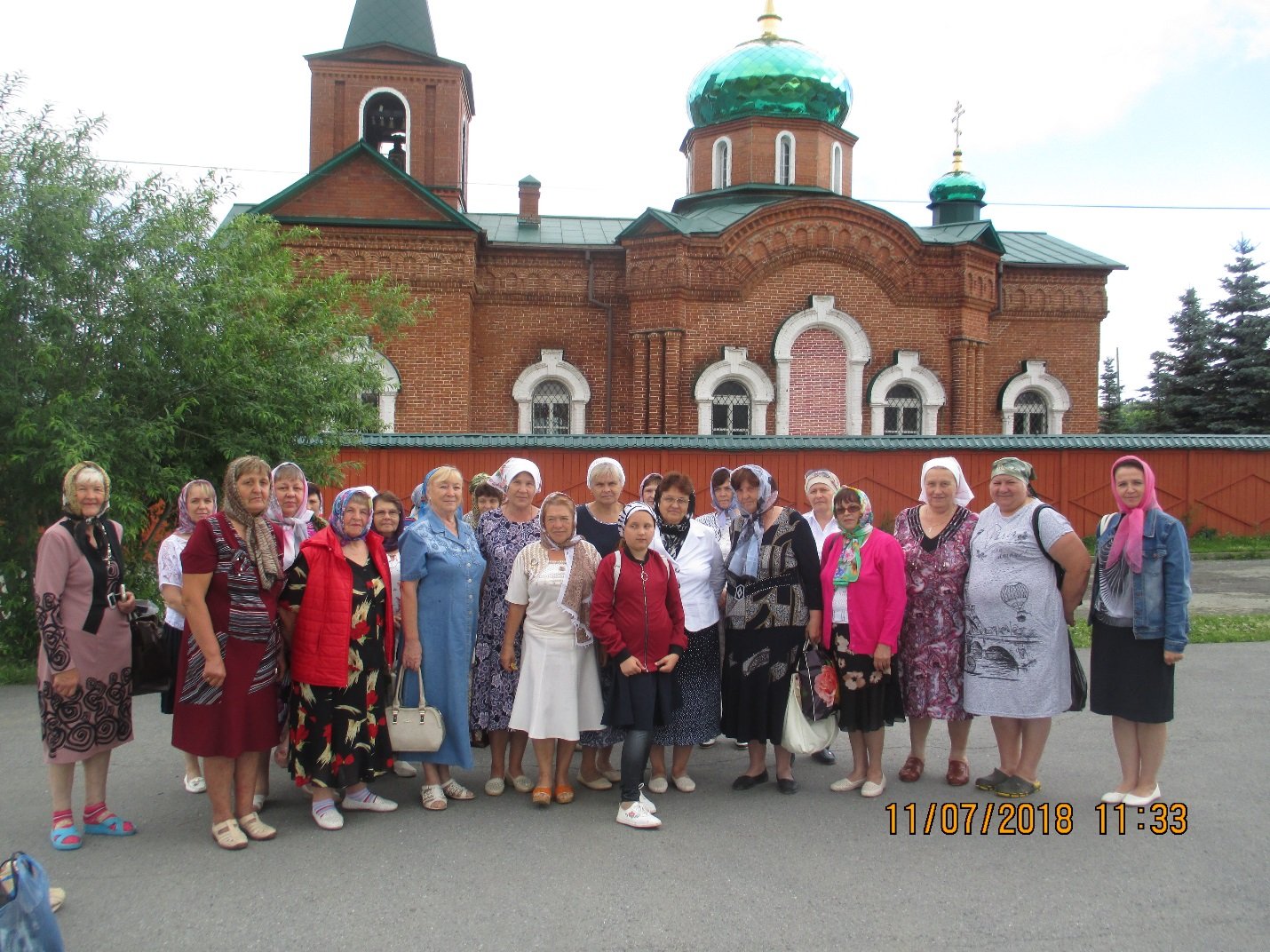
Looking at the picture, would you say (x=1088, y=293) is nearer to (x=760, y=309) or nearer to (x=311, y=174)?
(x=760, y=309)

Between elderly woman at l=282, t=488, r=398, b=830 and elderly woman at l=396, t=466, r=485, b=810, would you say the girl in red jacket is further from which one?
elderly woman at l=282, t=488, r=398, b=830

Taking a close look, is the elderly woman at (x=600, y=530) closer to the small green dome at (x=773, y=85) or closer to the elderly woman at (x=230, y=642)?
the elderly woman at (x=230, y=642)

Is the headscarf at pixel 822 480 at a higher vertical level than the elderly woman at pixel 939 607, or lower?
higher

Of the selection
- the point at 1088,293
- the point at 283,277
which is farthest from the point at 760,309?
the point at 283,277

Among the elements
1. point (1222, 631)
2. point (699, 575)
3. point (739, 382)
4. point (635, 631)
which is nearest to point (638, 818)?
point (635, 631)

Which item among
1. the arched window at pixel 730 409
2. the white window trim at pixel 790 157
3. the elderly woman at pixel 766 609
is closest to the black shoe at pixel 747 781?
the elderly woman at pixel 766 609

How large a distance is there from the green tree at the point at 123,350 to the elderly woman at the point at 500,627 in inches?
159

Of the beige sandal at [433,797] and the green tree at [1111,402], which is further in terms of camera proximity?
the green tree at [1111,402]

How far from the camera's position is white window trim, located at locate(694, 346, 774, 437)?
61.1ft

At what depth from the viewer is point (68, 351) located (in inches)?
318

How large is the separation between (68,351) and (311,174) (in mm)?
10833

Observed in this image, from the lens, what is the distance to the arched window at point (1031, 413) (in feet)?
69.9

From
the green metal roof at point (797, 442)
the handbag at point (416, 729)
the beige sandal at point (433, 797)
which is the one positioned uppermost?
the green metal roof at point (797, 442)

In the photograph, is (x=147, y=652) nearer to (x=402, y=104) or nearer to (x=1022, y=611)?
(x=1022, y=611)
